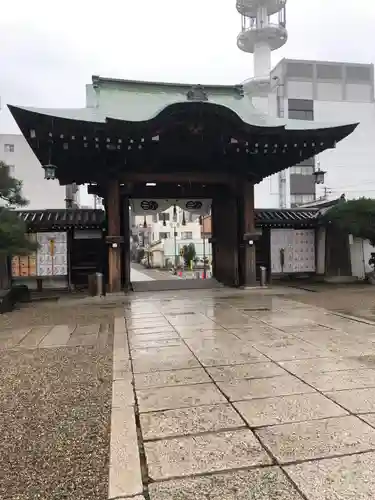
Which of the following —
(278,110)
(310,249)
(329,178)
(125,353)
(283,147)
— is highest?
(278,110)

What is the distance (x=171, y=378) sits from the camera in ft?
14.2

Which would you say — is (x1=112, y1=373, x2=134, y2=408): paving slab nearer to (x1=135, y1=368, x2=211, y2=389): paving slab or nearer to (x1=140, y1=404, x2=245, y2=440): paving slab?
(x1=135, y1=368, x2=211, y2=389): paving slab

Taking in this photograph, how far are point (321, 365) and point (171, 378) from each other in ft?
5.59

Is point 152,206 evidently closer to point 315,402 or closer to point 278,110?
point 315,402

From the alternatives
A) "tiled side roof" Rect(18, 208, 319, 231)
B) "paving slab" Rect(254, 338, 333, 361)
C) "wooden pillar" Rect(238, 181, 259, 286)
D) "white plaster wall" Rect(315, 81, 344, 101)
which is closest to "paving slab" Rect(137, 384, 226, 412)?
"paving slab" Rect(254, 338, 333, 361)

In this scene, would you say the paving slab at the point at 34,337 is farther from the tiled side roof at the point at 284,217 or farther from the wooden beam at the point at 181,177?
the tiled side roof at the point at 284,217

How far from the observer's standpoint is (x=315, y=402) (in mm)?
3525

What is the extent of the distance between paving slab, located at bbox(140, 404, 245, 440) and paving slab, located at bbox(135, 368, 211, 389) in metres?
0.70

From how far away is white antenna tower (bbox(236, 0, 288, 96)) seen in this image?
167 feet

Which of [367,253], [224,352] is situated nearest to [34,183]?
[367,253]

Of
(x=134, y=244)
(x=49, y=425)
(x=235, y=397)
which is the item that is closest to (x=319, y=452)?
(x=235, y=397)

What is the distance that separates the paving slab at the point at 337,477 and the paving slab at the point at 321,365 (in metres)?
1.80

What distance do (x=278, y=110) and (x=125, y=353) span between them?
4360 cm

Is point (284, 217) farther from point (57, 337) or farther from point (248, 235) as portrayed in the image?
point (57, 337)
